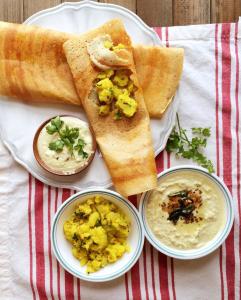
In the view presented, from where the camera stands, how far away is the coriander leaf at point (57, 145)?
6.16 feet

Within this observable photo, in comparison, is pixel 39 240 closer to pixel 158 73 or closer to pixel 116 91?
pixel 116 91

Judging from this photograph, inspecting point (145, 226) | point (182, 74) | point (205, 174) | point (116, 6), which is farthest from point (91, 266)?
point (116, 6)

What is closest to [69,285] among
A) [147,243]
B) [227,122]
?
[147,243]

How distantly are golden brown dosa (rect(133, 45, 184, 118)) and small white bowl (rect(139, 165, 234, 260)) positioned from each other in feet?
0.78

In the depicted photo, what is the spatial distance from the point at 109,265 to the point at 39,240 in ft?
0.94

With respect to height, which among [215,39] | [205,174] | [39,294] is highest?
[215,39]

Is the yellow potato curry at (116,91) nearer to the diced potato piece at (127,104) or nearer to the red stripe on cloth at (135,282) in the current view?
the diced potato piece at (127,104)

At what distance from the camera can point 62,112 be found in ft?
6.48

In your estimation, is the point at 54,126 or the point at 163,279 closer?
the point at 54,126

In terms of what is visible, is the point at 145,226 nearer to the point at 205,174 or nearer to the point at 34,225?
the point at 205,174

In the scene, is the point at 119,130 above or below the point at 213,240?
above

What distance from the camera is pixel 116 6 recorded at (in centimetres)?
197

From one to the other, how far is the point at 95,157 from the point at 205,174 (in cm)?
40

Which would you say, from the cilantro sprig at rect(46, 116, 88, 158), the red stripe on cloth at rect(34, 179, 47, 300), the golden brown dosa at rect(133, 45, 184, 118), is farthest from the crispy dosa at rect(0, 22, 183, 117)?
the red stripe on cloth at rect(34, 179, 47, 300)
